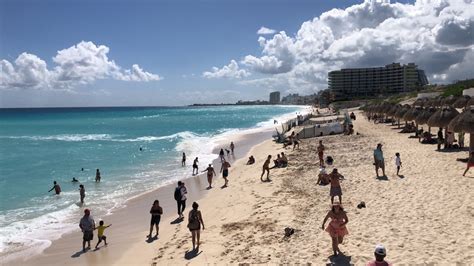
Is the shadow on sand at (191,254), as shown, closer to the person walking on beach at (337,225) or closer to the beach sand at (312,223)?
the beach sand at (312,223)

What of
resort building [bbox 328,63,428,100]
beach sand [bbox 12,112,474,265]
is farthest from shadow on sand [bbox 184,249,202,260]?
resort building [bbox 328,63,428,100]

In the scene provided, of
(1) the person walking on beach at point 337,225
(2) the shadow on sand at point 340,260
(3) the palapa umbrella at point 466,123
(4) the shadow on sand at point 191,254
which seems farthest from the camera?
(3) the palapa umbrella at point 466,123

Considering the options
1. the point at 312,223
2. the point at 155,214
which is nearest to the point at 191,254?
the point at 155,214

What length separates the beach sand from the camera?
321 inches

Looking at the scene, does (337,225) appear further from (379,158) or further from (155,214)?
(379,158)

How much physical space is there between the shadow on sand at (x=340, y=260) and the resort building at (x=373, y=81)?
13141cm

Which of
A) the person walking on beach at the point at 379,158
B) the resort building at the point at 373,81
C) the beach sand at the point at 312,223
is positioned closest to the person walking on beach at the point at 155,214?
the beach sand at the point at 312,223

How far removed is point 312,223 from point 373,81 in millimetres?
146016

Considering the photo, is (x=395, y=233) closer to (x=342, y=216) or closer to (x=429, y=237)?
(x=429, y=237)

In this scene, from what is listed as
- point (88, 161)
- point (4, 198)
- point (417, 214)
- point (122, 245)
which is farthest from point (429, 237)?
point (88, 161)

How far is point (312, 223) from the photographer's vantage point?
10219mm

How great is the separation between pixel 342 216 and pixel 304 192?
6022 millimetres

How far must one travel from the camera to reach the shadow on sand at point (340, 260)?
7579 mm

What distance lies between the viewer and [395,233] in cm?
870
